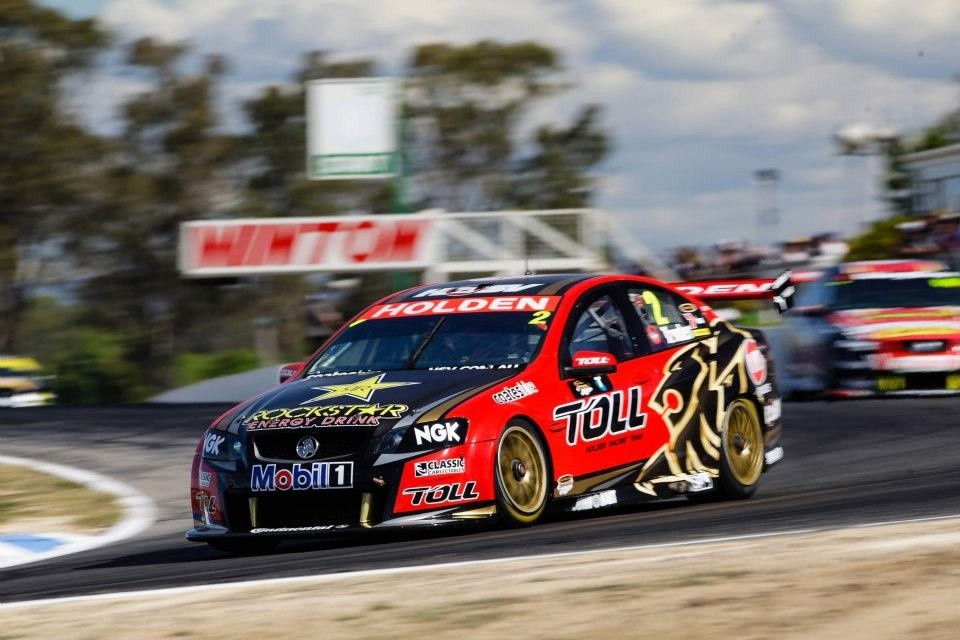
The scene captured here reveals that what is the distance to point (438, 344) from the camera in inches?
347

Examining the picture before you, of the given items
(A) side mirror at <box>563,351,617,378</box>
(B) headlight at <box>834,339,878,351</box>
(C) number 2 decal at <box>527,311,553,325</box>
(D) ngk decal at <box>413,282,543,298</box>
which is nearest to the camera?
(A) side mirror at <box>563,351,617,378</box>

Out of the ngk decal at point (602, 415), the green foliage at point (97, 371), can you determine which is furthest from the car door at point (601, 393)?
the green foliage at point (97, 371)

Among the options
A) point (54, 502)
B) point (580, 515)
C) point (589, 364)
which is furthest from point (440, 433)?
point (54, 502)

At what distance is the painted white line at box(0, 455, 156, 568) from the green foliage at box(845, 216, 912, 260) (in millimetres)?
26169

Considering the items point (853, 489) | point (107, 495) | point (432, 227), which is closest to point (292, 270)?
point (432, 227)

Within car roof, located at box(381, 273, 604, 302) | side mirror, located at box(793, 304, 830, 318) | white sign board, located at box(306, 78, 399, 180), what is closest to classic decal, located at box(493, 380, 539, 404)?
car roof, located at box(381, 273, 604, 302)

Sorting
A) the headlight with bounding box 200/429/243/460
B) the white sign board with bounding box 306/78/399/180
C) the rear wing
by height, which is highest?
the white sign board with bounding box 306/78/399/180

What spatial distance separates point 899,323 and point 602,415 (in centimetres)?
1004

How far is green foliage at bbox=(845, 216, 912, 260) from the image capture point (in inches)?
1502

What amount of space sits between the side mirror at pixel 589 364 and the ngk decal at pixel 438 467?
99cm

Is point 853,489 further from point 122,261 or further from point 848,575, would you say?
point 122,261

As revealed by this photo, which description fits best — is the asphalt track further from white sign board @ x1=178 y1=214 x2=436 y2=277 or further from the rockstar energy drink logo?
white sign board @ x1=178 y1=214 x2=436 y2=277

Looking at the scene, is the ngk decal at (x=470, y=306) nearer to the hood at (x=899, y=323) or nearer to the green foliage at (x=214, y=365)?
the hood at (x=899, y=323)

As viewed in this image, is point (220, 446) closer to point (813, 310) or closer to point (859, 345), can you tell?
point (859, 345)
